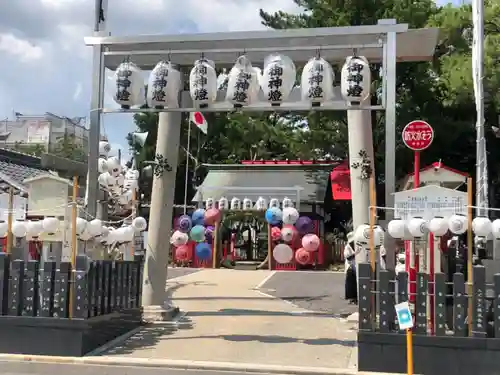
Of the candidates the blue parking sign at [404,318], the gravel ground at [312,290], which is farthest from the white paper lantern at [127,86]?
the gravel ground at [312,290]

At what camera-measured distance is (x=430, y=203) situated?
8414 millimetres

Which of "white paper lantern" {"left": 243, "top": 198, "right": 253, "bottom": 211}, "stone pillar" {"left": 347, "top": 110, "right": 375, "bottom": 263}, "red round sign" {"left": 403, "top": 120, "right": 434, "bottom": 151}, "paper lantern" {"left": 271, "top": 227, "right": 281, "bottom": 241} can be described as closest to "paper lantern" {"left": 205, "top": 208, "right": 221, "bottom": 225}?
"white paper lantern" {"left": 243, "top": 198, "right": 253, "bottom": 211}

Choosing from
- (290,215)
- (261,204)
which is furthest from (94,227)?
(261,204)

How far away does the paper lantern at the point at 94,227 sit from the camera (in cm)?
951

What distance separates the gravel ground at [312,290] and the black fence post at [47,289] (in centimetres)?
622

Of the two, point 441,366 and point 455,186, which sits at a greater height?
point 455,186

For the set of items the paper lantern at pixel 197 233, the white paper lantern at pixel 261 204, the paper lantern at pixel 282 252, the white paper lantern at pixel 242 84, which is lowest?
the paper lantern at pixel 282 252

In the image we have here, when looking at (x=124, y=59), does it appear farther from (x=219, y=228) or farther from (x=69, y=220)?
(x=219, y=228)

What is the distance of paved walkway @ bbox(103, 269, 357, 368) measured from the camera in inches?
343

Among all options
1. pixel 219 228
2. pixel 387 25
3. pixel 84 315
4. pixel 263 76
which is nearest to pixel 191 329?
pixel 84 315

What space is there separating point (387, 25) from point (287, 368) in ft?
18.3

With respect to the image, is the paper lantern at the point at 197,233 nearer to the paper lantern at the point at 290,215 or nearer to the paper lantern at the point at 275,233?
the paper lantern at the point at 290,215

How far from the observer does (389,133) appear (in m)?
9.52

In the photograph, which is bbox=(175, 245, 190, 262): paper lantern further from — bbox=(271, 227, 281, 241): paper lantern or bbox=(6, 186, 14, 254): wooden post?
bbox=(6, 186, 14, 254): wooden post
